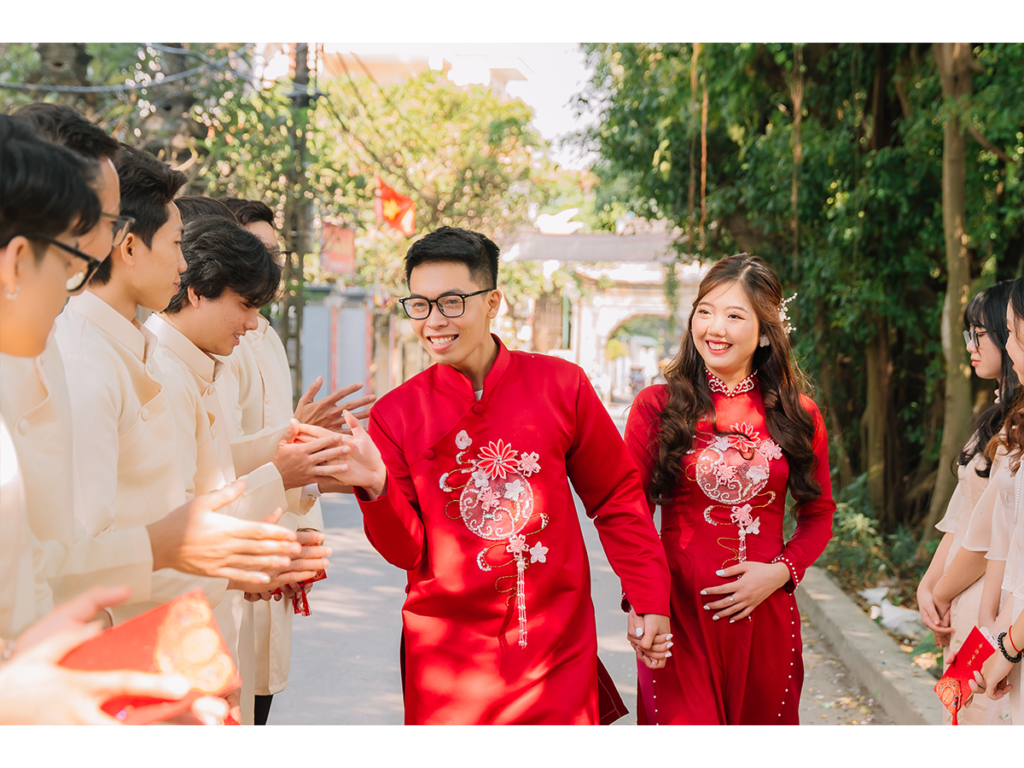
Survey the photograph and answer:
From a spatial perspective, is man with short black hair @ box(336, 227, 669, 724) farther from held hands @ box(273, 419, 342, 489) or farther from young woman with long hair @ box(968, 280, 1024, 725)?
young woman with long hair @ box(968, 280, 1024, 725)

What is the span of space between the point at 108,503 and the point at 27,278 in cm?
47

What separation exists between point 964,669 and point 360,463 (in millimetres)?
1644

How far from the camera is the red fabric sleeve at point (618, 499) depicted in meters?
2.34

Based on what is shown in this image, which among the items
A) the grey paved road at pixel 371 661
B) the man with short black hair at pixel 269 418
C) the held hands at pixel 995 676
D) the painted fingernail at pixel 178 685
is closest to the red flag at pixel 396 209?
the grey paved road at pixel 371 661

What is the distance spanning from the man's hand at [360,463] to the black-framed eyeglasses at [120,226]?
607 millimetres

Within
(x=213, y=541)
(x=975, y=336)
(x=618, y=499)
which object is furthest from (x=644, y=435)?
(x=213, y=541)

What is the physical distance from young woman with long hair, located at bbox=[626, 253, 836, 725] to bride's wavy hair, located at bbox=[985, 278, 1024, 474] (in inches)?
19.1

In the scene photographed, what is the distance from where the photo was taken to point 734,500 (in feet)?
8.57

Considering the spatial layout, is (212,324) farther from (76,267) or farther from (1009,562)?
(1009,562)

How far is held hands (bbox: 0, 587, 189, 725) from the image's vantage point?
1.38m

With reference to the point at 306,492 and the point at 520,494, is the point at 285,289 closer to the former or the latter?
the point at 306,492

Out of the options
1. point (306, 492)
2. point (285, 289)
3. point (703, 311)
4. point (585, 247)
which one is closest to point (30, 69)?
point (285, 289)

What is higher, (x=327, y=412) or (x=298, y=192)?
(x=298, y=192)

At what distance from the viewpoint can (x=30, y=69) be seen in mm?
6953
